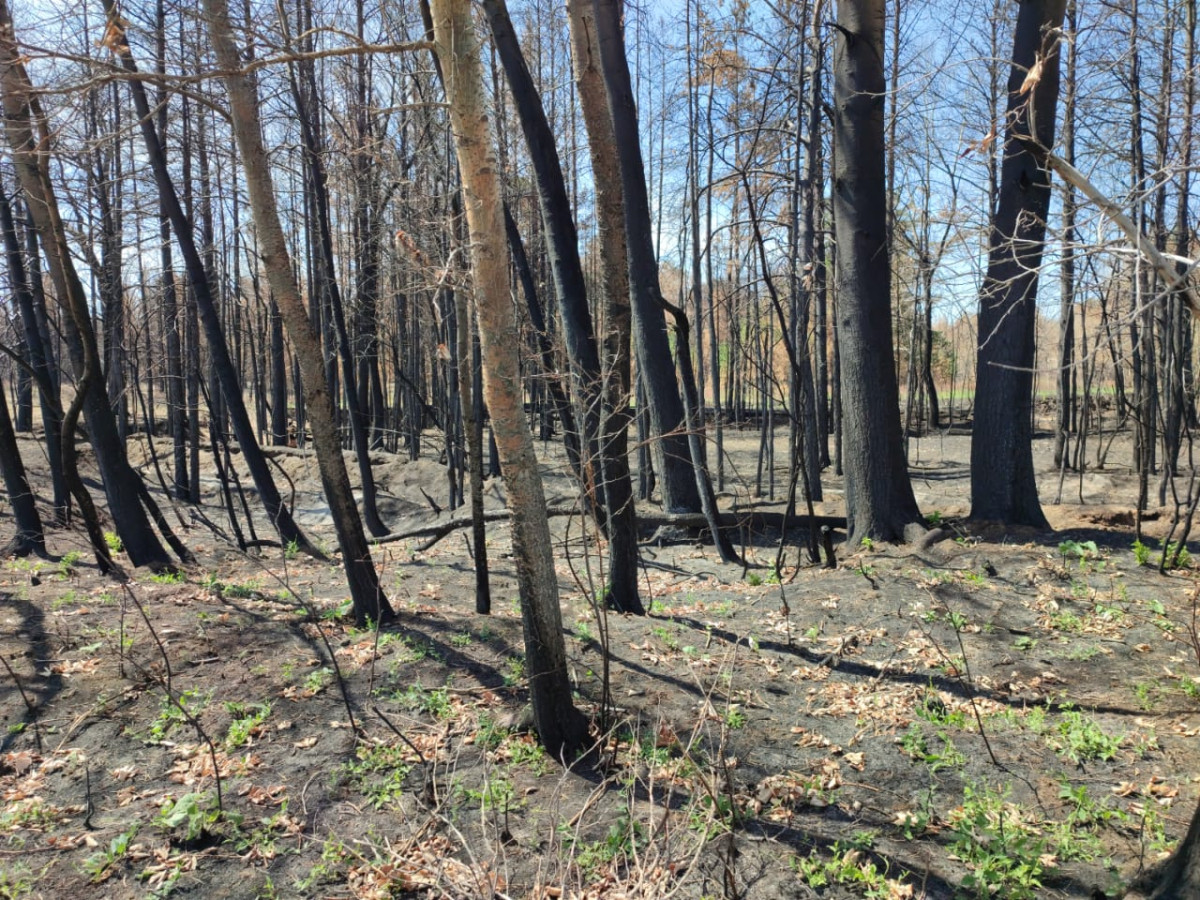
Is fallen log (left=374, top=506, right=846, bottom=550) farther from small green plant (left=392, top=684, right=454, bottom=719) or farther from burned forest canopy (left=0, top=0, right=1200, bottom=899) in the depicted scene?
small green plant (left=392, top=684, right=454, bottom=719)

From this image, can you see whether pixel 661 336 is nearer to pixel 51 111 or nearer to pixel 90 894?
pixel 51 111

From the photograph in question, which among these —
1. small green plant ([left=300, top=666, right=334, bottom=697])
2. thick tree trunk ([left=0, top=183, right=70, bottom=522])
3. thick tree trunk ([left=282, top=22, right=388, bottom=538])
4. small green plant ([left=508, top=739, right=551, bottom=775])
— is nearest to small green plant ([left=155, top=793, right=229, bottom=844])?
small green plant ([left=300, top=666, right=334, bottom=697])

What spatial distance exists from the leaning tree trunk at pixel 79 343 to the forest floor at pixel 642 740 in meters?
0.89

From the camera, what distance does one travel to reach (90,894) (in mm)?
3414

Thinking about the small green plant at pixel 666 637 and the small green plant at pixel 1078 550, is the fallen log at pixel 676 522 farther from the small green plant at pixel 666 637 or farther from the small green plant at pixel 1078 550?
the small green plant at pixel 666 637

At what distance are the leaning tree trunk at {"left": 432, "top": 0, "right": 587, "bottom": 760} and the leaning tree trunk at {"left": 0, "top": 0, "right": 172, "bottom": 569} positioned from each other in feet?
17.8

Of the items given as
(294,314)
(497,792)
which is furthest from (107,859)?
(294,314)

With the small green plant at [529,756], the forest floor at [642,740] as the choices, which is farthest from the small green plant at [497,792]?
the small green plant at [529,756]

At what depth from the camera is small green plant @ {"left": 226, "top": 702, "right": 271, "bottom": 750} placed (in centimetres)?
454

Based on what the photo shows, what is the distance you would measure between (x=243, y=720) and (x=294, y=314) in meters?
2.90

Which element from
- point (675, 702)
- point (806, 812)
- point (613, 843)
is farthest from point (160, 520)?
point (806, 812)

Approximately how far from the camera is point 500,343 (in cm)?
374

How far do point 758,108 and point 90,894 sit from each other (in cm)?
1119

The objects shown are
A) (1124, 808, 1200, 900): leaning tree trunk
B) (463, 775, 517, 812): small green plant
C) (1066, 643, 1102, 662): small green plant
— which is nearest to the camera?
(1124, 808, 1200, 900): leaning tree trunk
